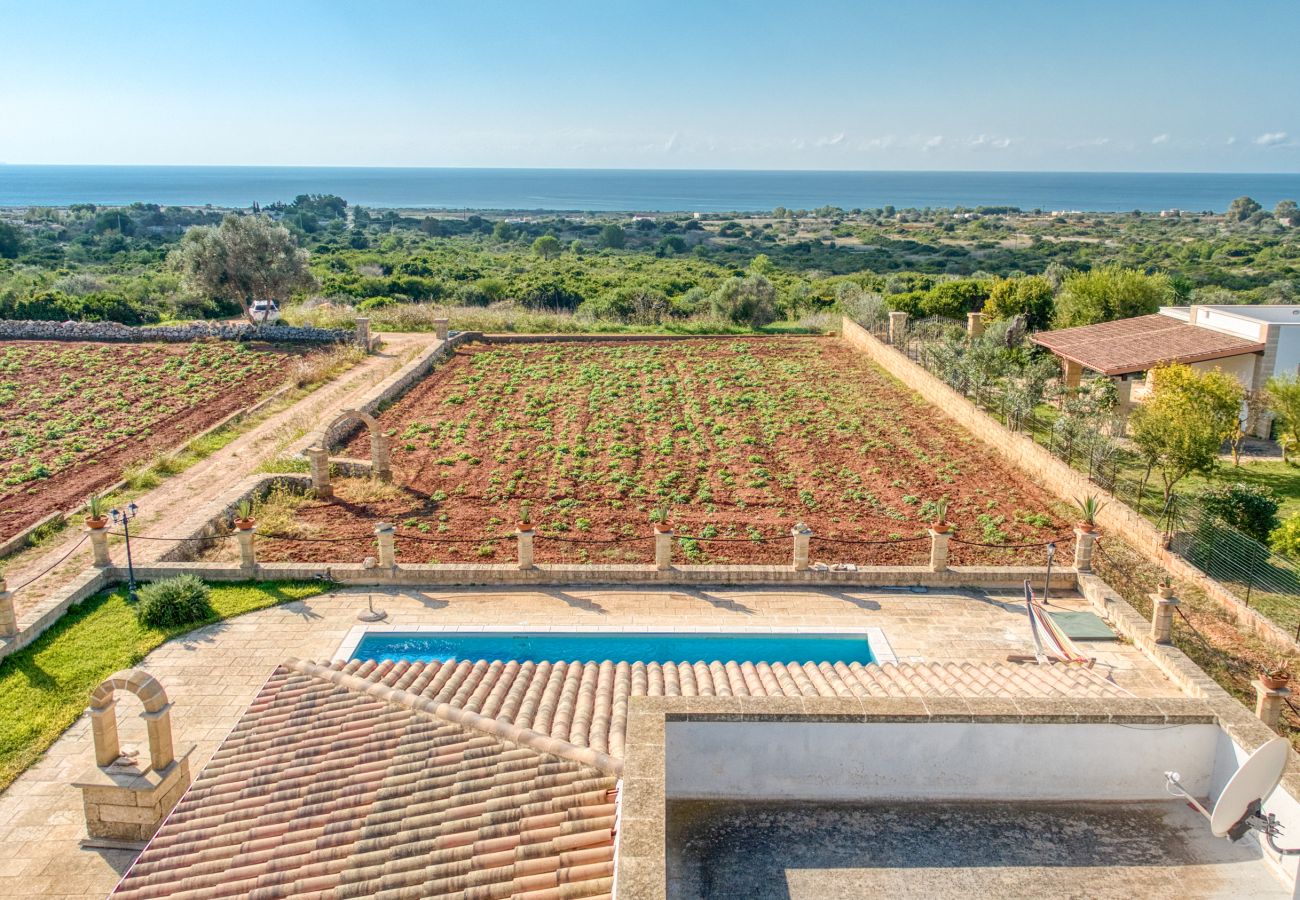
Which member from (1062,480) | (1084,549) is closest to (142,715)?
(1084,549)

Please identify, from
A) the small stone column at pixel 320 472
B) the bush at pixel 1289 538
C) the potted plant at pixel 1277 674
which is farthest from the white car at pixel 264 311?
the potted plant at pixel 1277 674

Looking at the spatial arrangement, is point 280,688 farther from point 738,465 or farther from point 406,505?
point 738,465

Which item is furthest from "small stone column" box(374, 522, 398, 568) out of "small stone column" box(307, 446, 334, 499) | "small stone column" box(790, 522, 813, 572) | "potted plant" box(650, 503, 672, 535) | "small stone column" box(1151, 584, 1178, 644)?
"small stone column" box(1151, 584, 1178, 644)

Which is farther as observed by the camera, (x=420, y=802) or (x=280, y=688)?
(x=280, y=688)

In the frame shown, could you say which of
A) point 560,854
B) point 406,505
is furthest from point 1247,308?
point 560,854

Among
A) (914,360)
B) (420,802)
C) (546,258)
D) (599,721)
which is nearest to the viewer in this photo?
(420,802)

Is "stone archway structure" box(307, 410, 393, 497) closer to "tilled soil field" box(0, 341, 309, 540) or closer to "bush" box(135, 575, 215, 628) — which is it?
"tilled soil field" box(0, 341, 309, 540)
